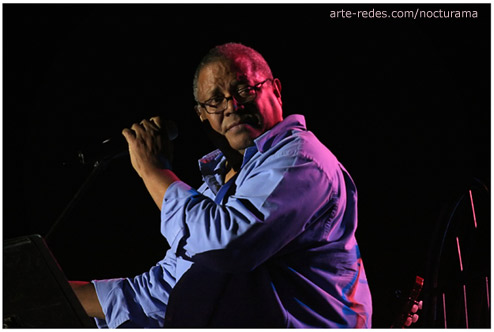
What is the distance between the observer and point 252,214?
5.37ft

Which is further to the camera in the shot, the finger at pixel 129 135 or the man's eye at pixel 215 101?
the man's eye at pixel 215 101

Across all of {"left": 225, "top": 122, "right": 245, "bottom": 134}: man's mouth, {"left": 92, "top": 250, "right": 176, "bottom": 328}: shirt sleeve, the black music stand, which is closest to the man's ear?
{"left": 225, "top": 122, "right": 245, "bottom": 134}: man's mouth

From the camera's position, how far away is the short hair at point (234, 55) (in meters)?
2.06

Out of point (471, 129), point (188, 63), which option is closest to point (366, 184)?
point (471, 129)

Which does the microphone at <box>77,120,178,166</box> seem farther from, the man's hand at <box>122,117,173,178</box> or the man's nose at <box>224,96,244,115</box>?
the man's nose at <box>224,96,244,115</box>

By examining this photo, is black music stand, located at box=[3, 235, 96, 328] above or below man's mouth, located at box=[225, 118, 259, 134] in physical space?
below

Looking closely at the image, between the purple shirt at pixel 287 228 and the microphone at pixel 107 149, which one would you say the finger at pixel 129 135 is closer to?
the microphone at pixel 107 149

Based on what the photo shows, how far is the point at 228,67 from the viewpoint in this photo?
6.61 ft

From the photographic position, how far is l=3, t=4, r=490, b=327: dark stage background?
230cm

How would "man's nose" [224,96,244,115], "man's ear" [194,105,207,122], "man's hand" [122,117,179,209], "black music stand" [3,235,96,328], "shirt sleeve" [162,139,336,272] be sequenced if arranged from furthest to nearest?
"man's ear" [194,105,207,122] < "man's nose" [224,96,244,115] < "man's hand" [122,117,179,209] < "shirt sleeve" [162,139,336,272] < "black music stand" [3,235,96,328]

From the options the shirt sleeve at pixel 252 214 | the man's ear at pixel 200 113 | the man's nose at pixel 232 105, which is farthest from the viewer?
the man's ear at pixel 200 113

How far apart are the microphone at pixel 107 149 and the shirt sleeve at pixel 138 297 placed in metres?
0.51

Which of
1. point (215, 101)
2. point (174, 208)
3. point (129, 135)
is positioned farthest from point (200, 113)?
point (174, 208)

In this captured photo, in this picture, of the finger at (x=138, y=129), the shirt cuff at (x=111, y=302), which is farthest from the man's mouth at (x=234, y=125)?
the shirt cuff at (x=111, y=302)
